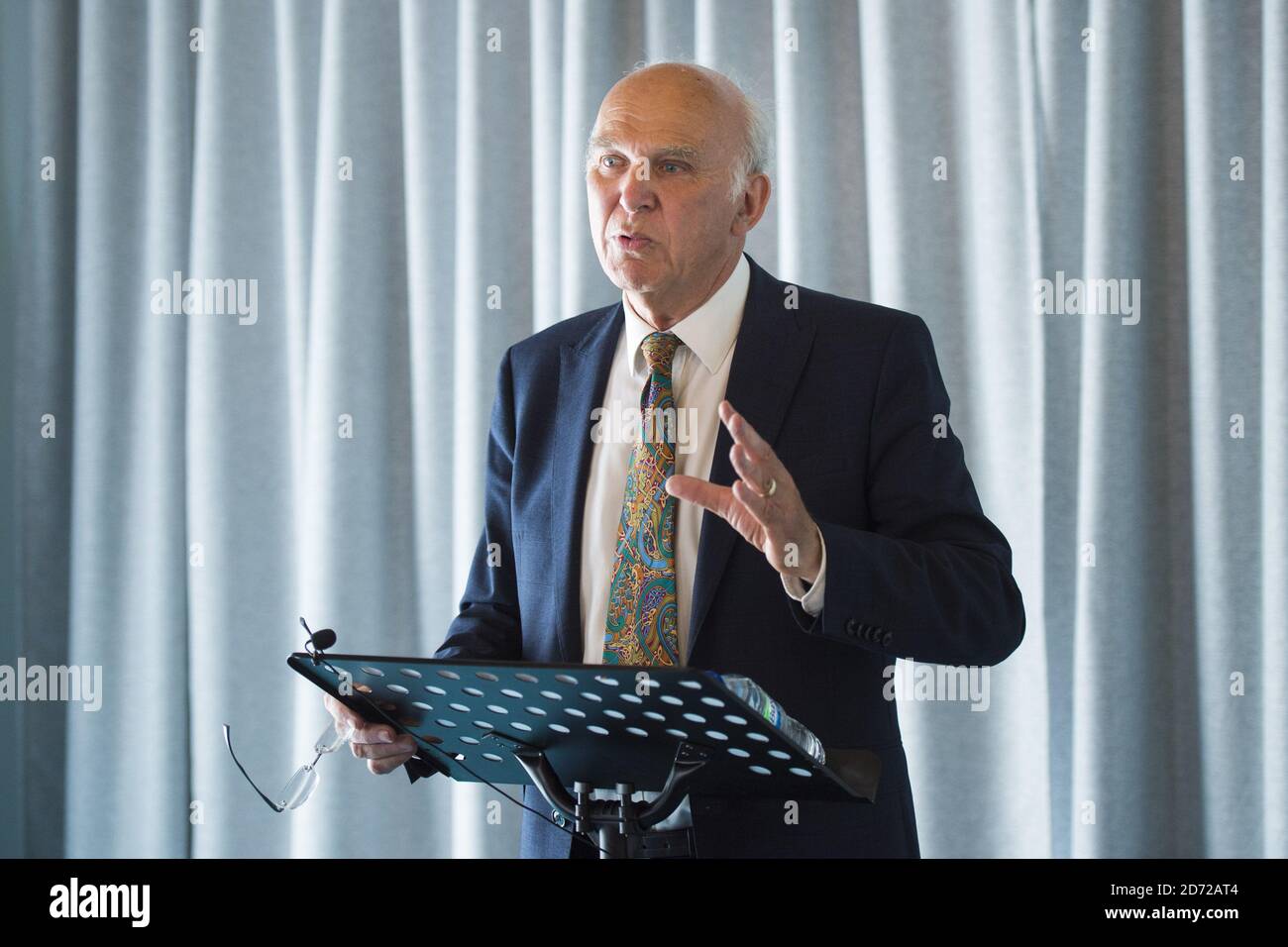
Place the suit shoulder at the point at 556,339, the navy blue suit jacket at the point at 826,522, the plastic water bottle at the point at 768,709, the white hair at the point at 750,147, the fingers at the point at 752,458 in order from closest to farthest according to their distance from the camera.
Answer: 1. the plastic water bottle at the point at 768,709
2. the fingers at the point at 752,458
3. the navy blue suit jacket at the point at 826,522
4. the white hair at the point at 750,147
5. the suit shoulder at the point at 556,339

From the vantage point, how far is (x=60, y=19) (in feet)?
8.98

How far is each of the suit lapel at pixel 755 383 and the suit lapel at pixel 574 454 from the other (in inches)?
7.1

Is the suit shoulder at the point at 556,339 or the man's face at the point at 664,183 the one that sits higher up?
the man's face at the point at 664,183

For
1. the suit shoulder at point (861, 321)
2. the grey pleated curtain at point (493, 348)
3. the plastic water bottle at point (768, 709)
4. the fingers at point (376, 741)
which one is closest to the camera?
the plastic water bottle at point (768, 709)

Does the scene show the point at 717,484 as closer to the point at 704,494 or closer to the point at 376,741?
the point at 704,494

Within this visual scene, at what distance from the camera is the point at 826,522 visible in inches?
52.4

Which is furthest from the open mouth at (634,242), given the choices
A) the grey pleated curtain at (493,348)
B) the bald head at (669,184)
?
the grey pleated curtain at (493,348)

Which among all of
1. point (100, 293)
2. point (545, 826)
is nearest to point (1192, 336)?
point (545, 826)

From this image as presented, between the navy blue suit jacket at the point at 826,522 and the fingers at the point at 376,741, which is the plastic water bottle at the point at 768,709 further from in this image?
the fingers at the point at 376,741

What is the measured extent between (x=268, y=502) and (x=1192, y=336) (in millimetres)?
2076

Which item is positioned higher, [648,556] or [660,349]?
[660,349]

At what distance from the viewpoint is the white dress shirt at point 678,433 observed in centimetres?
156

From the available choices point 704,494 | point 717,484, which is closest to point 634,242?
point 717,484

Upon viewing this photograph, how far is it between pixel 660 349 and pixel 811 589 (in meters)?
0.52
